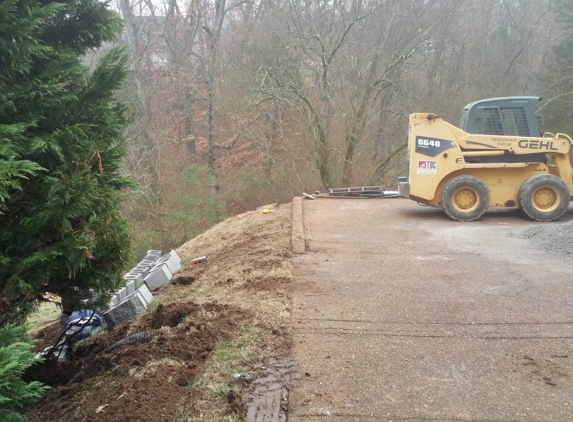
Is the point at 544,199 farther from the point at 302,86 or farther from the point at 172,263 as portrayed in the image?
the point at 302,86

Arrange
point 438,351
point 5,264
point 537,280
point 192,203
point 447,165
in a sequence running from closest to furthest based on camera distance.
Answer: point 5,264 < point 438,351 < point 537,280 < point 447,165 < point 192,203

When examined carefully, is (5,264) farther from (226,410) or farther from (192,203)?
(192,203)

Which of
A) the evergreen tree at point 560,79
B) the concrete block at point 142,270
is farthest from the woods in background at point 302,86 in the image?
the concrete block at point 142,270

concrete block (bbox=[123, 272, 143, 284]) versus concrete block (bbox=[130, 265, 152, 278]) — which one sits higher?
concrete block (bbox=[123, 272, 143, 284])

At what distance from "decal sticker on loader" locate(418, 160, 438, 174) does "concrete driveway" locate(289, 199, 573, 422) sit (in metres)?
2.01

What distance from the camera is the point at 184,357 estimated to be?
427cm

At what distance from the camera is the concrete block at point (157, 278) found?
7422 millimetres

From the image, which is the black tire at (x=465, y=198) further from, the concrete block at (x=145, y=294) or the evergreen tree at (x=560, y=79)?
the evergreen tree at (x=560, y=79)

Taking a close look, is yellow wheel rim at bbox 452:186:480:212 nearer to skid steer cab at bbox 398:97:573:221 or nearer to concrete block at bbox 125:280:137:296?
skid steer cab at bbox 398:97:573:221

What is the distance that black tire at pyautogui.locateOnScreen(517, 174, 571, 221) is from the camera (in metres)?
10.3

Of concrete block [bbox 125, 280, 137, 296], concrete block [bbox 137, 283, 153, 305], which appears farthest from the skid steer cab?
concrete block [bbox 137, 283, 153, 305]

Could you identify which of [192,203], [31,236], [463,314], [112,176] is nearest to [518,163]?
[463,314]

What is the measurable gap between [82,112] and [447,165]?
7.82m

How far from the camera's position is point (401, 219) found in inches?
428
